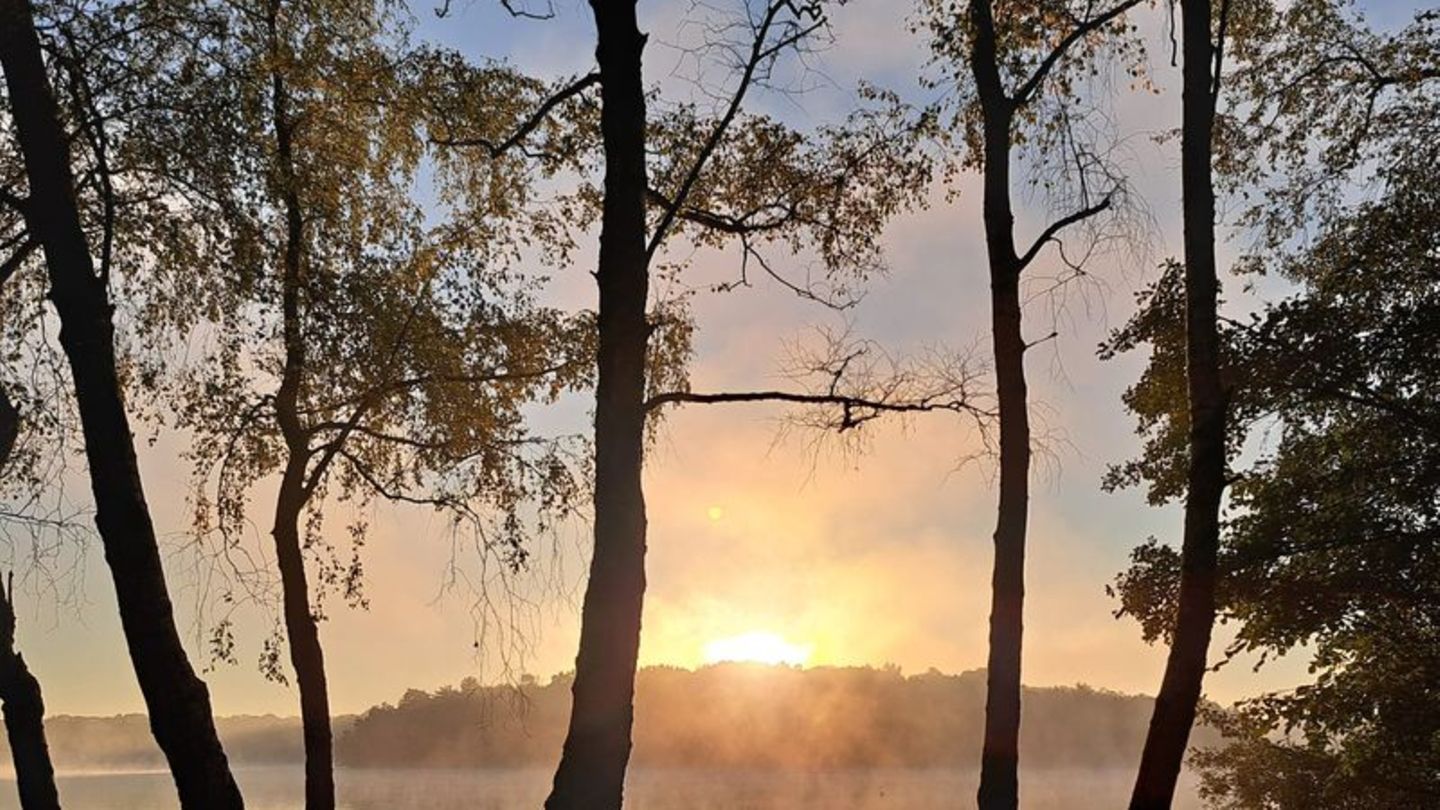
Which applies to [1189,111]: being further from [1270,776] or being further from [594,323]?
[1270,776]

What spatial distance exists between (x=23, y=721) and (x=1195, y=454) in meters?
11.0

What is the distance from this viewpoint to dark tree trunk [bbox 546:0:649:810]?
7.42 m

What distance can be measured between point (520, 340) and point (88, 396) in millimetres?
6843

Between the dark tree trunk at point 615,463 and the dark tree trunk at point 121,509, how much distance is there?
9.26ft

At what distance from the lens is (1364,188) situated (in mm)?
15109

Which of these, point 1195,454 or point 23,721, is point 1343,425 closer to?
point 1195,454

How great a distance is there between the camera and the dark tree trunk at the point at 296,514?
13445 millimetres

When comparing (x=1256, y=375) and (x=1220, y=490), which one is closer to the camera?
(x=1220, y=490)

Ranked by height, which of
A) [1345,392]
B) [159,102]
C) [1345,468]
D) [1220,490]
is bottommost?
[1220,490]

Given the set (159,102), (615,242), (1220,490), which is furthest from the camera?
(159,102)

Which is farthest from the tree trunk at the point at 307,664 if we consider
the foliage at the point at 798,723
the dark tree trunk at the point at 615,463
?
the foliage at the point at 798,723

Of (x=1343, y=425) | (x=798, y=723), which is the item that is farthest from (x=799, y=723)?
(x=1343, y=425)

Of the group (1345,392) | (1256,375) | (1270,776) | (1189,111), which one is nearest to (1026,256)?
(1189,111)

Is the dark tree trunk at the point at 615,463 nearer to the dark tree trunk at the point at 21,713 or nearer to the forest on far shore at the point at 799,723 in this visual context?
the dark tree trunk at the point at 21,713
